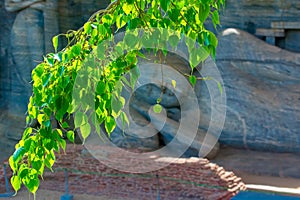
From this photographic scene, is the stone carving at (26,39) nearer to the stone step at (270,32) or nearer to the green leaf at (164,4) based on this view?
the stone step at (270,32)

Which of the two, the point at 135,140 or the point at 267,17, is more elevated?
the point at 267,17

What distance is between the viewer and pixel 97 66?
1.51 m

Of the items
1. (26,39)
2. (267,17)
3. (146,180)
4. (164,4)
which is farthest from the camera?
(26,39)

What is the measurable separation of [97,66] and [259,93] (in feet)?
23.4

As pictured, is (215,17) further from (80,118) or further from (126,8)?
(80,118)

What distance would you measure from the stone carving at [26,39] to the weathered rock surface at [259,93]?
116 inches

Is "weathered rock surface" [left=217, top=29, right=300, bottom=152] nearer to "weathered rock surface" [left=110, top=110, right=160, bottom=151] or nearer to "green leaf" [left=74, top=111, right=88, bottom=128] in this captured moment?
"weathered rock surface" [left=110, top=110, right=160, bottom=151]

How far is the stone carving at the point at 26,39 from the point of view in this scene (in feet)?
30.8

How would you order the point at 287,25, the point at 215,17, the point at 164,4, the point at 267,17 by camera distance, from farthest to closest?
the point at 267,17
the point at 287,25
the point at 215,17
the point at 164,4

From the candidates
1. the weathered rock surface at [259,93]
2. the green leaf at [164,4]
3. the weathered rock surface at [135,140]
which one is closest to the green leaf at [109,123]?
the green leaf at [164,4]

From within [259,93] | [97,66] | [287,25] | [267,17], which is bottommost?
[259,93]

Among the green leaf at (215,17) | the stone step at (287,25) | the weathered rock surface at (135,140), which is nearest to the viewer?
Result: the green leaf at (215,17)

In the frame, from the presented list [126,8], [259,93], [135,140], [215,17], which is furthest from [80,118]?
[259,93]

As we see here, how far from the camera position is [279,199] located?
2.52 m
